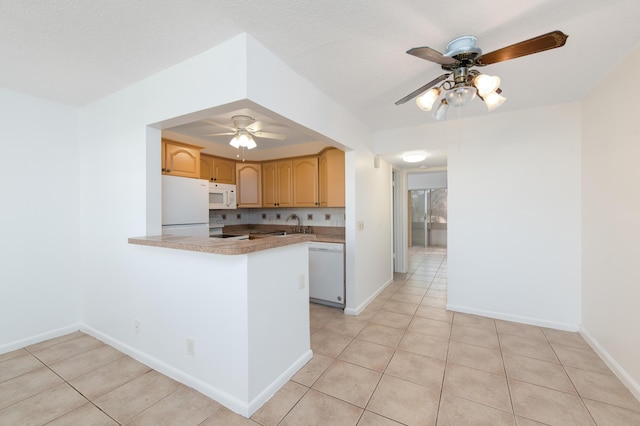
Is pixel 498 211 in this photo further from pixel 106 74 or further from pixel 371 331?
pixel 106 74

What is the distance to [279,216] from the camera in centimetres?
502

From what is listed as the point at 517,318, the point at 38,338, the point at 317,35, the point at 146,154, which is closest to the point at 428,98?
the point at 317,35

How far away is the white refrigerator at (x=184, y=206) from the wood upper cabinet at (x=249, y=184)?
1127 millimetres

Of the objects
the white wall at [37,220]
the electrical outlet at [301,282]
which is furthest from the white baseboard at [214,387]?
the white wall at [37,220]

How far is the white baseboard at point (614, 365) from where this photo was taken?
73.0 inches

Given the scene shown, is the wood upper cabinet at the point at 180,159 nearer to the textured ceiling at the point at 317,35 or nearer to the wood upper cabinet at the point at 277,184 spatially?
the textured ceiling at the point at 317,35

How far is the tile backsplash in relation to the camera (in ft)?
14.5

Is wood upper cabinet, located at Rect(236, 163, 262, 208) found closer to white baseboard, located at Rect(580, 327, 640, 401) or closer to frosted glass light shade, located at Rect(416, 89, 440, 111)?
frosted glass light shade, located at Rect(416, 89, 440, 111)

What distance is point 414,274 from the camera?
5.25 metres

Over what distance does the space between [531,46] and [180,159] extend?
3472mm

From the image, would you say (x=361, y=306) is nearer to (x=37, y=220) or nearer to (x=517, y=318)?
(x=517, y=318)

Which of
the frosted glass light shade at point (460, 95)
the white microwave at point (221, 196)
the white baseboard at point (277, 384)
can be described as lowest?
the white baseboard at point (277, 384)

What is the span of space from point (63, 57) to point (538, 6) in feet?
10.2

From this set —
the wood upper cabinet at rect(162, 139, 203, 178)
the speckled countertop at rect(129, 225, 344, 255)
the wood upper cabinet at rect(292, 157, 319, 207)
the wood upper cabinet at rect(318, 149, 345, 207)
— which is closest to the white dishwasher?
the wood upper cabinet at rect(318, 149, 345, 207)
